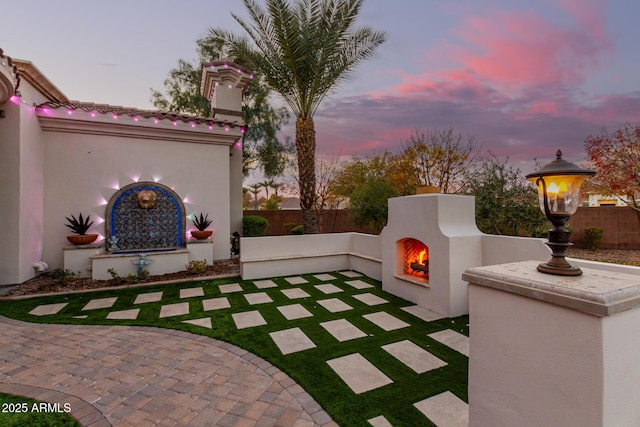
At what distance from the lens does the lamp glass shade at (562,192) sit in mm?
1809

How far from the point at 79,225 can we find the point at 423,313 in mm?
9134

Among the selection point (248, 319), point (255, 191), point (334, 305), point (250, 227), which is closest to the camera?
point (248, 319)

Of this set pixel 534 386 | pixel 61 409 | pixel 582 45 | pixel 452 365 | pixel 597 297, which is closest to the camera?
pixel 597 297

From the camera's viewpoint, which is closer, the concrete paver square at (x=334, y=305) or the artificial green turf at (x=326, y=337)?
the artificial green turf at (x=326, y=337)

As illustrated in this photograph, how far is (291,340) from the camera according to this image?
3918 mm

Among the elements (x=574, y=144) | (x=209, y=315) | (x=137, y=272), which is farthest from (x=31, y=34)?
(x=574, y=144)

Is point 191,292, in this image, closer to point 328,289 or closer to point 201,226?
point 201,226

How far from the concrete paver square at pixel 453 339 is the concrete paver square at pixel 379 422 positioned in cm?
178

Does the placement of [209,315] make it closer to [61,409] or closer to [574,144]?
[61,409]

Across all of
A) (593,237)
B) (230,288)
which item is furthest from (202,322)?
(593,237)

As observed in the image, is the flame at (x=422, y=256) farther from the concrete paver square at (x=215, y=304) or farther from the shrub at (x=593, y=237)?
the shrub at (x=593, y=237)

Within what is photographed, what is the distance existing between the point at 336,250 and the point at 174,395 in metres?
6.08

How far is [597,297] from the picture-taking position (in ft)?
4.66

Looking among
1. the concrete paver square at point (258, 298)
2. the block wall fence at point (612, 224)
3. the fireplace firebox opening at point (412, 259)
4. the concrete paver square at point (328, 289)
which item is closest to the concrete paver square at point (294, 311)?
the concrete paver square at point (258, 298)
